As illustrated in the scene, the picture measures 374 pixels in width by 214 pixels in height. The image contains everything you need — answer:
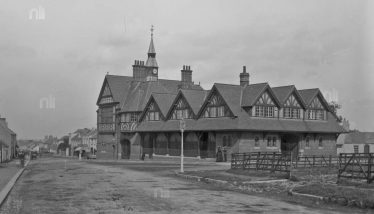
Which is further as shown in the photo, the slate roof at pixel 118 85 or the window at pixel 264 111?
the slate roof at pixel 118 85

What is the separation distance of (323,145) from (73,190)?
4229 cm

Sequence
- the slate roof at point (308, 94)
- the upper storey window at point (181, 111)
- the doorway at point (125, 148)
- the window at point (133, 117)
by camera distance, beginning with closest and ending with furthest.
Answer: the slate roof at point (308, 94) < the upper storey window at point (181, 111) < the window at point (133, 117) < the doorway at point (125, 148)

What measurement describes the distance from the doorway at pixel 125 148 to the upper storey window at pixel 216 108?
65.8ft

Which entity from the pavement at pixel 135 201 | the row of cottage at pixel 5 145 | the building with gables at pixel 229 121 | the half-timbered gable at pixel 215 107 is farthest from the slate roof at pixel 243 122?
the pavement at pixel 135 201

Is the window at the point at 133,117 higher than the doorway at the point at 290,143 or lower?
higher

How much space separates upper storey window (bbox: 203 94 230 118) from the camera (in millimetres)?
50094

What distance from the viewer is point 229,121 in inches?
1913

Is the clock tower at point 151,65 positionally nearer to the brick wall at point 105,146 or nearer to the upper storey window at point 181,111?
the brick wall at point 105,146

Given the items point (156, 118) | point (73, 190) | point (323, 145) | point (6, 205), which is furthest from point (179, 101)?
point (6, 205)

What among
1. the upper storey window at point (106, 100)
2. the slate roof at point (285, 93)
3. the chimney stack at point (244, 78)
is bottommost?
the slate roof at point (285, 93)

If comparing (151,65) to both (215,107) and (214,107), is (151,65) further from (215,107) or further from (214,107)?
(215,107)

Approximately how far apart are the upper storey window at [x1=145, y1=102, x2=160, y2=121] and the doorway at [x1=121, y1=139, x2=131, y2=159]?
8.06 m

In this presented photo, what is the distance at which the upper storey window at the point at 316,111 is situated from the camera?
54906mm

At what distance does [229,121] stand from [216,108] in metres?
3.20
